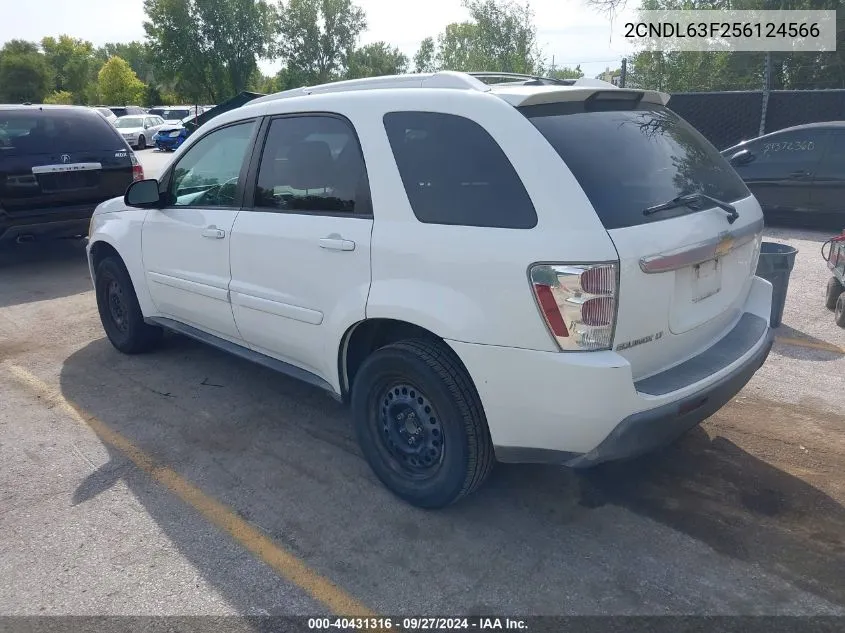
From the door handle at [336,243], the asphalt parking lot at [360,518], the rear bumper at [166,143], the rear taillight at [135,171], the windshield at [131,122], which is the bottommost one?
the rear bumper at [166,143]

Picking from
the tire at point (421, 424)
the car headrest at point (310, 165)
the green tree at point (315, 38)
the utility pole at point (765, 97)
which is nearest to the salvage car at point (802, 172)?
the utility pole at point (765, 97)

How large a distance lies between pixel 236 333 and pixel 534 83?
2281 millimetres

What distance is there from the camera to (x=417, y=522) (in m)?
3.33

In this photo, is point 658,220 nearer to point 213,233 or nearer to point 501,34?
point 213,233

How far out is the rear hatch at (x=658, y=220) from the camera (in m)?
2.79

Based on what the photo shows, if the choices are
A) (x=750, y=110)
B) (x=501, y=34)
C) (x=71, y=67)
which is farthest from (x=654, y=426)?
(x=71, y=67)

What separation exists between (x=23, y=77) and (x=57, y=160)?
66.5m

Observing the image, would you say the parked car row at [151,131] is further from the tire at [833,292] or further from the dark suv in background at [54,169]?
the tire at [833,292]

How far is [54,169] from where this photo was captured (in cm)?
810

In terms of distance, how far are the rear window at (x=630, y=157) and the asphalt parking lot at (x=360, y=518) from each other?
55.3 inches

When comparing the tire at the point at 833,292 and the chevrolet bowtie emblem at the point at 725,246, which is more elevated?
the chevrolet bowtie emblem at the point at 725,246

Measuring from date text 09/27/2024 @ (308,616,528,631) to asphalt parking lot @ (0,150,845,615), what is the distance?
5 centimetres

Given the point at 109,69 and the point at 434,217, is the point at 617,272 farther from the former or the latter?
the point at 109,69

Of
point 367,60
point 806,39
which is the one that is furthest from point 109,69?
point 806,39
